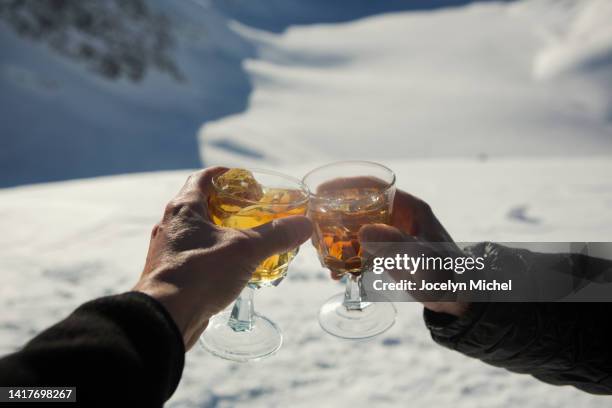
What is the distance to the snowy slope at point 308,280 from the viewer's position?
1715 mm

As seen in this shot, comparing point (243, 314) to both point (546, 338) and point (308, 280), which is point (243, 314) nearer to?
point (308, 280)

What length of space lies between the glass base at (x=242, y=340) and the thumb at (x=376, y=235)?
1.53 ft

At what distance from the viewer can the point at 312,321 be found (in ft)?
6.76

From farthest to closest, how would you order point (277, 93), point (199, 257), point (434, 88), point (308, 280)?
point (434, 88) → point (277, 93) → point (308, 280) → point (199, 257)

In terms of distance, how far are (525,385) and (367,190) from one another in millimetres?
819

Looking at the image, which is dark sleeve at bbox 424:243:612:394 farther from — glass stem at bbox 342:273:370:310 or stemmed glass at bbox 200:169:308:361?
stemmed glass at bbox 200:169:308:361

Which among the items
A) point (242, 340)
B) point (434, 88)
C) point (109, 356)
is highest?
point (434, 88)

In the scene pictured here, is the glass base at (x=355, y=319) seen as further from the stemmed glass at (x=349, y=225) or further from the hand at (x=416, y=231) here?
the hand at (x=416, y=231)

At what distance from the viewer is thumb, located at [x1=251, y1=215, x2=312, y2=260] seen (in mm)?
1562

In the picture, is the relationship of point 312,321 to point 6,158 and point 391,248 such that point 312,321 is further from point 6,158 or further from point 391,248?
point 6,158

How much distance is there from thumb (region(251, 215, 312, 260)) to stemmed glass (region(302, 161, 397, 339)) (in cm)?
22

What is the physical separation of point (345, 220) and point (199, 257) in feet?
1.87

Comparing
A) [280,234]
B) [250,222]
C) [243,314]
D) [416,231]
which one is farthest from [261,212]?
[416,231]

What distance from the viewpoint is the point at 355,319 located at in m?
2.08
